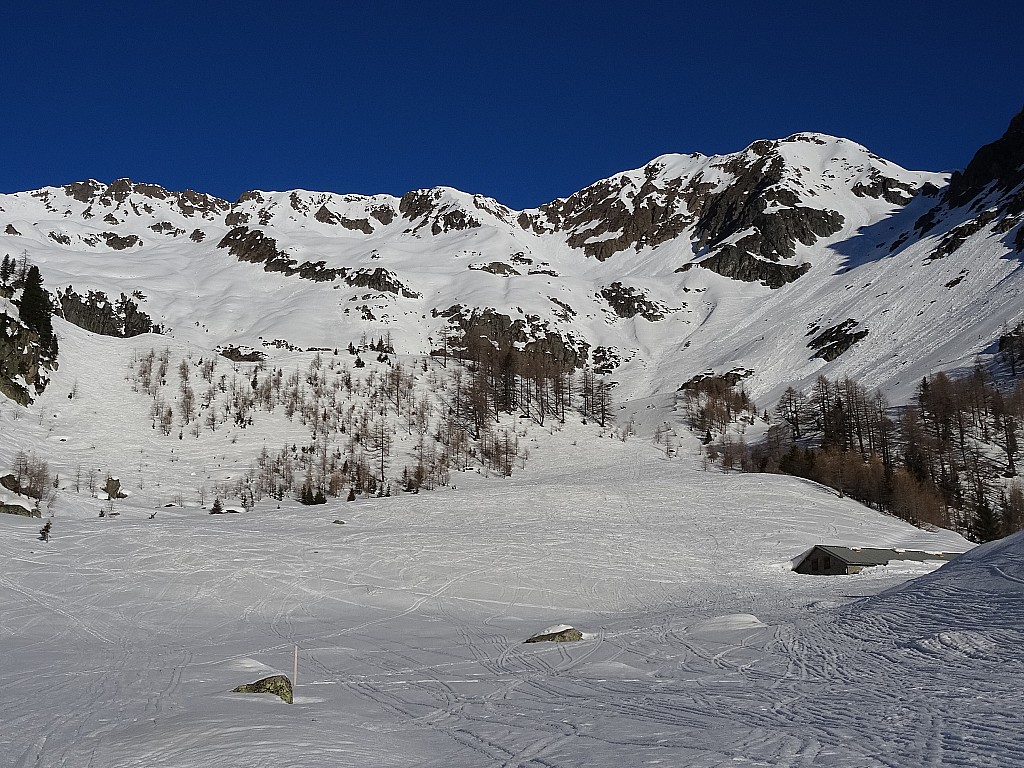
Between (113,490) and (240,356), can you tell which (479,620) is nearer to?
(113,490)

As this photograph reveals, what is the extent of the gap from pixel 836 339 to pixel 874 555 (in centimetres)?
8600

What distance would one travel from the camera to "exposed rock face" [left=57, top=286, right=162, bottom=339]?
137 meters

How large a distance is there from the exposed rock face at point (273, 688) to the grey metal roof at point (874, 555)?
33.8 metres

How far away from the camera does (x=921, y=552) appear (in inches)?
1607

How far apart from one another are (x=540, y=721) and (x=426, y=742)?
1884mm

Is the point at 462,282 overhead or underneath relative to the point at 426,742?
overhead

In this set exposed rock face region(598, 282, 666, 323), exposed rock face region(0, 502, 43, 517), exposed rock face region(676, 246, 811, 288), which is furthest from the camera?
exposed rock face region(676, 246, 811, 288)

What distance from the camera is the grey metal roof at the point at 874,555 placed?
3648 cm

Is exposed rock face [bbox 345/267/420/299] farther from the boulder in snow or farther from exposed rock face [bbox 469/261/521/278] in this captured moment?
the boulder in snow

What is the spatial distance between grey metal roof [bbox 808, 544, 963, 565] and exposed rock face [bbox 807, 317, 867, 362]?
75.6 m

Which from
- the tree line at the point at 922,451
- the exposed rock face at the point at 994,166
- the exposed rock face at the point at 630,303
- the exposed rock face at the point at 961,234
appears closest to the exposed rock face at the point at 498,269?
the exposed rock face at the point at 630,303

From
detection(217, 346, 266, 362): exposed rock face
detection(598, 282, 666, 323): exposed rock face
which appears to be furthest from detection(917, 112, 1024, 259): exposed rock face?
detection(217, 346, 266, 362): exposed rock face

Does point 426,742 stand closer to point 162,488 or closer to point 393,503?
point 393,503

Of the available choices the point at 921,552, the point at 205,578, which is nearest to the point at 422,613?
the point at 205,578
